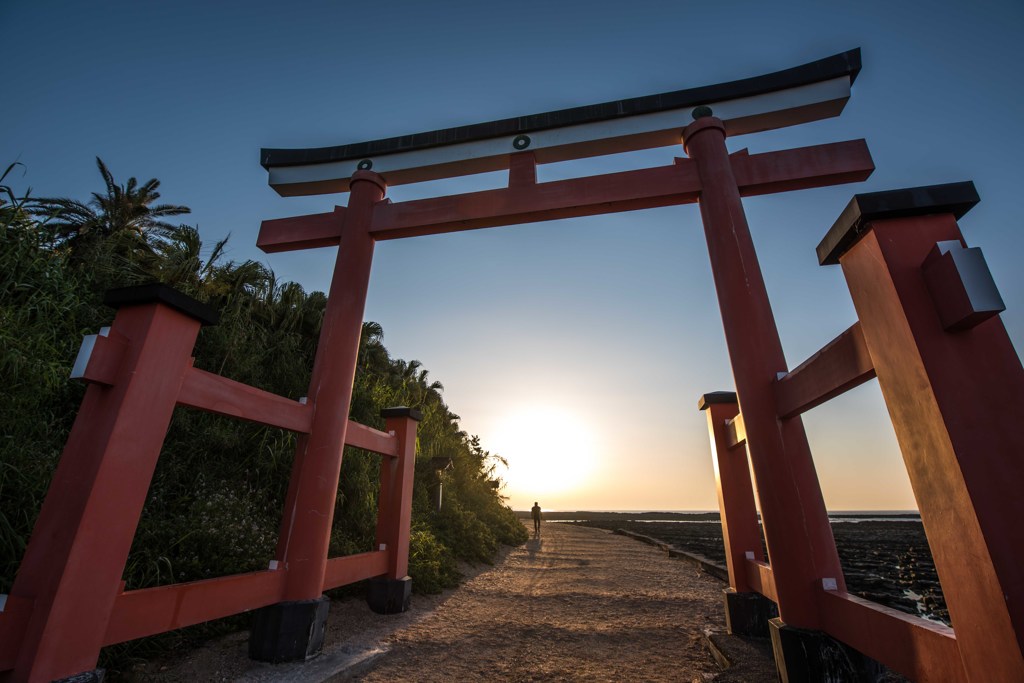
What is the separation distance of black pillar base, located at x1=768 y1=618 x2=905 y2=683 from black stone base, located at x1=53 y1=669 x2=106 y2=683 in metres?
3.65

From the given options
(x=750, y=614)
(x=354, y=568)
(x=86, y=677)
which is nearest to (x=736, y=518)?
(x=750, y=614)

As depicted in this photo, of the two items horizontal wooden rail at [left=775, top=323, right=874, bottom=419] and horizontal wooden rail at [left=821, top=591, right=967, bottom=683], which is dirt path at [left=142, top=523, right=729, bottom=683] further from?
horizontal wooden rail at [left=775, top=323, right=874, bottom=419]

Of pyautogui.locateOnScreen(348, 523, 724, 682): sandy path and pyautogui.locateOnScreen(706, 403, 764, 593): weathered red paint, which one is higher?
pyautogui.locateOnScreen(706, 403, 764, 593): weathered red paint

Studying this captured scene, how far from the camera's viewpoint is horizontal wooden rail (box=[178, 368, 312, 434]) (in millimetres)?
2719

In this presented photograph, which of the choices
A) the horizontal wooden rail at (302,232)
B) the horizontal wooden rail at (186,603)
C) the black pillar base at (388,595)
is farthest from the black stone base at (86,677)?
the horizontal wooden rail at (302,232)

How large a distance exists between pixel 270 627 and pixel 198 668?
49 centimetres

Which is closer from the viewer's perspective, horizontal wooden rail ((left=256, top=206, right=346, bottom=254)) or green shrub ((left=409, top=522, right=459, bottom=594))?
horizontal wooden rail ((left=256, top=206, right=346, bottom=254))

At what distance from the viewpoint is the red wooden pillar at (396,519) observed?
480 cm

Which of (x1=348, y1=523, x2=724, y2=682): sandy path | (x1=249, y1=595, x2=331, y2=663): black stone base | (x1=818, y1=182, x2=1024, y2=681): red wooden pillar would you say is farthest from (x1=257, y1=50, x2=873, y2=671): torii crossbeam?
(x1=818, y1=182, x2=1024, y2=681): red wooden pillar

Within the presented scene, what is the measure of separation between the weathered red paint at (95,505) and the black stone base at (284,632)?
132 cm

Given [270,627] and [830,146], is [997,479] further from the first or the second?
[270,627]

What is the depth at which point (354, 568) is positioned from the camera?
13.8 feet

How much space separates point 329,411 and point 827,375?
3.78m

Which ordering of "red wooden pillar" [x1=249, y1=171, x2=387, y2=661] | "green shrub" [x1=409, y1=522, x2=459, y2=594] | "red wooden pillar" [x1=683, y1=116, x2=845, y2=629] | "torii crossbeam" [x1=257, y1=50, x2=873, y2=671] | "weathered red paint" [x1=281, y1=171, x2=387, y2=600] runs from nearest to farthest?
"red wooden pillar" [x1=683, y1=116, x2=845, y2=629]
"torii crossbeam" [x1=257, y1=50, x2=873, y2=671]
"red wooden pillar" [x1=249, y1=171, x2=387, y2=661]
"weathered red paint" [x1=281, y1=171, x2=387, y2=600]
"green shrub" [x1=409, y1=522, x2=459, y2=594]
